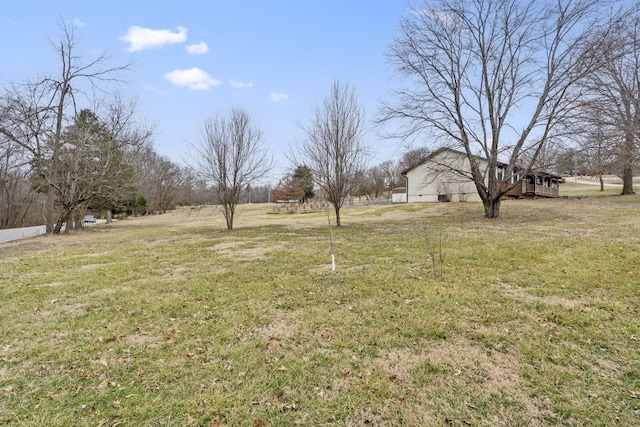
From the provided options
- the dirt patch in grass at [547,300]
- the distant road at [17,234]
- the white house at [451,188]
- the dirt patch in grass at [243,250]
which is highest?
the white house at [451,188]

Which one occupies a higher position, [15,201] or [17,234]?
[15,201]

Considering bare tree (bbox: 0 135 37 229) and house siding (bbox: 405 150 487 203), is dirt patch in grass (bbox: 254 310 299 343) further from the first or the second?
bare tree (bbox: 0 135 37 229)

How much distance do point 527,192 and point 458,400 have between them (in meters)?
33.7

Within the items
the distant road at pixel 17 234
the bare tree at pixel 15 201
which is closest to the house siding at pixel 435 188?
the distant road at pixel 17 234

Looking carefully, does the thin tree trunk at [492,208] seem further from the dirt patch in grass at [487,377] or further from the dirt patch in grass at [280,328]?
the dirt patch in grass at [280,328]

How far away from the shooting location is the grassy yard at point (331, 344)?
240 cm

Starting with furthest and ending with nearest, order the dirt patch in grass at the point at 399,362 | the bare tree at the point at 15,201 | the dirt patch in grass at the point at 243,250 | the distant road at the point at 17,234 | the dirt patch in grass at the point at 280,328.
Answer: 1. the bare tree at the point at 15,201
2. the distant road at the point at 17,234
3. the dirt patch in grass at the point at 243,250
4. the dirt patch in grass at the point at 280,328
5. the dirt patch in grass at the point at 399,362

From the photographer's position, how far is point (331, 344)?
343 centimetres

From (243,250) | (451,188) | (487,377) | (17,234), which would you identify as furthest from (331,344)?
(451,188)

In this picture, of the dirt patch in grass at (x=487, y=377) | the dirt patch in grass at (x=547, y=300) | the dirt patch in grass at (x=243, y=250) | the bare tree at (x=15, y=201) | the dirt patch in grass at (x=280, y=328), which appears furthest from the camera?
the bare tree at (x=15, y=201)

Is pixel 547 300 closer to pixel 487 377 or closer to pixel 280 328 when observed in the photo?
pixel 487 377

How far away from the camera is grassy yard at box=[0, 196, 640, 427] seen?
94.4 inches

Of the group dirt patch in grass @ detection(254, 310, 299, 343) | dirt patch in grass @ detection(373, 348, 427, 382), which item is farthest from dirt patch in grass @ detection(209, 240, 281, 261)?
dirt patch in grass @ detection(373, 348, 427, 382)

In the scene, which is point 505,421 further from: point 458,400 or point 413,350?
point 413,350
